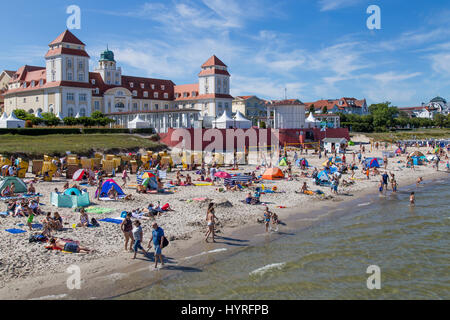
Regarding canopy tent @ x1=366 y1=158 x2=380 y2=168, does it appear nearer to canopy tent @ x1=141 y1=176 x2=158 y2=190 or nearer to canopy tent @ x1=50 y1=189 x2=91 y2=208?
canopy tent @ x1=141 y1=176 x2=158 y2=190

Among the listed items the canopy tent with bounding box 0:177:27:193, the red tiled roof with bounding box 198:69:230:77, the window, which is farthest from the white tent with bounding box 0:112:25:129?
the red tiled roof with bounding box 198:69:230:77

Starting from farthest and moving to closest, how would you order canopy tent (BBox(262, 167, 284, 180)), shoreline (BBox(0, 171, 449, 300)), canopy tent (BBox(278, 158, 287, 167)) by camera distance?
canopy tent (BBox(278, 158, 287, 167))
canopy tent (BBox(262, 167, 284, 180))
shoreline (BBox(0, 171, 449, 300))

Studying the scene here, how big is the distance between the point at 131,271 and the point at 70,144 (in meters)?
29.1

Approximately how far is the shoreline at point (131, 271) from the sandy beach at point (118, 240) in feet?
0.07

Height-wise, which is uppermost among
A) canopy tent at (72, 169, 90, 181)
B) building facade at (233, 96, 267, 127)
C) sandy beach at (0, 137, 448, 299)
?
building facade at (233, 96, 267, 127)

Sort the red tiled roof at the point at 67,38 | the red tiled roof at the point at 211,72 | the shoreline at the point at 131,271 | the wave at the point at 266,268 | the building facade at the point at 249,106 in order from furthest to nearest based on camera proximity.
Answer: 1. the building facade at the point at 249,106
2. the red tiled roof at the point at 211,72
3. the red tiled roof at the point at 67,38
4. the wave at the point at 266,268
5. the shoreline at the point at 131,271

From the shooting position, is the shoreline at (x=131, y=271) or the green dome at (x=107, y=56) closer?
the shoreline at (x=131, y=271)

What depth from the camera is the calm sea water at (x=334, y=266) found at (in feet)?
34.4

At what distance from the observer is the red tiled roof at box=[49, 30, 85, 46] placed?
62419 millimetres

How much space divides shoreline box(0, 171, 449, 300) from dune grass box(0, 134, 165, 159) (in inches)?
879

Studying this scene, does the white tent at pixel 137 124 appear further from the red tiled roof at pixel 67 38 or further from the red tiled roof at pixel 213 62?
the red tiled roof at pixel 213 62

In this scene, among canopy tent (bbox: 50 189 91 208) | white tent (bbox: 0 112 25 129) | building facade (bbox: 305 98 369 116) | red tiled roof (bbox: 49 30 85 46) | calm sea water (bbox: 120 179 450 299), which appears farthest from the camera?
building facade (bbox: 305 98 369 116)

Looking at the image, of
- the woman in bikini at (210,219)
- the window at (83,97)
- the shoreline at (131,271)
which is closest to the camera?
the shoreline at (131,271)

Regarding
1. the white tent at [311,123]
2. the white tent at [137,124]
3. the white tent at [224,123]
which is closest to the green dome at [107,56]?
the white tent at [137,124]
